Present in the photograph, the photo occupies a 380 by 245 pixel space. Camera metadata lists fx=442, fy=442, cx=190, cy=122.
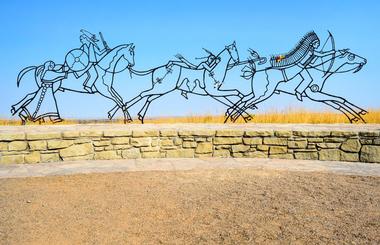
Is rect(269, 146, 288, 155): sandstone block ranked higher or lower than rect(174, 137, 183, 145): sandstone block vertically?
lower

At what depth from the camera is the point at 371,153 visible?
8.74 meters

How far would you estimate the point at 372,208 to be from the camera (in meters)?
5.31

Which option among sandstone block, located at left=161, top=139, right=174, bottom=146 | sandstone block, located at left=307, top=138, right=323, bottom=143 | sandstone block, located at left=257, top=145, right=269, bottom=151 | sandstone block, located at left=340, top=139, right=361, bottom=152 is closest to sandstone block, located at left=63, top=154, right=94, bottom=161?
sandstone block, located at left=161, top=139, right=174, bottom=146

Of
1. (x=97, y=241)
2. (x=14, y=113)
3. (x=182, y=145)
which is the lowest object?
(x=97, y=241)

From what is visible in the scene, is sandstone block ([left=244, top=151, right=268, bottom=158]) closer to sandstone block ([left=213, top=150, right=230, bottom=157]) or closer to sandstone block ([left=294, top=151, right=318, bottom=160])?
sandstone block ([left=213, top=150, right=230, bottom=157])

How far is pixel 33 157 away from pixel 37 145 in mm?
239

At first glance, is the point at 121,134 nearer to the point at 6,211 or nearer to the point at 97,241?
the point at 6,211

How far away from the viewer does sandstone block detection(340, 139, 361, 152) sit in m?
8.75

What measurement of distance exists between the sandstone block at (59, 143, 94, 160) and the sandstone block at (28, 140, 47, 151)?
1.05ft

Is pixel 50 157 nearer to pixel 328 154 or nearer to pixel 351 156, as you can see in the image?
pixel 328 154

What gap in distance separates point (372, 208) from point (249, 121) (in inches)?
258

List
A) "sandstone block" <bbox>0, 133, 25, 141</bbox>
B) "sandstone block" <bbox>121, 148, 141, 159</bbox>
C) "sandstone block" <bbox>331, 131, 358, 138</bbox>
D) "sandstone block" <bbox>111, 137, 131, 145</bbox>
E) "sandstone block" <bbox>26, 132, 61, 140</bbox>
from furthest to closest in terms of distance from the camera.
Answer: "sandstone block" <bbox>331, 131, 358, 138</bbox> < "sandstone block" <bbox>121, 148, 141, 159</bbox> < "sandstone block" <bbox>111, 137, 131, 145</bbox> < "sandstone block" <bbox>26, 132, 61, 140</bbox> < "sandstone block" <bbox>0, 133, 25, 141</bbox>

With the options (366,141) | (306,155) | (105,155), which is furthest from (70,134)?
(366,141)

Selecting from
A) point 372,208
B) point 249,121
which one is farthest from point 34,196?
point 249,121
